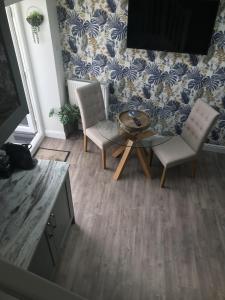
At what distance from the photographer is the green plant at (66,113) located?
380 cm

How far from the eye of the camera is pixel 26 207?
1.99m

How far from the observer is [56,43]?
3430mm

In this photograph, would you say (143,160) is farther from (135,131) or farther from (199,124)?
(199,124)

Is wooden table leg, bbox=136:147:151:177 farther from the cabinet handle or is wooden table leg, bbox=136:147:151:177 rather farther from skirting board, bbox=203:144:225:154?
the cabinet handle

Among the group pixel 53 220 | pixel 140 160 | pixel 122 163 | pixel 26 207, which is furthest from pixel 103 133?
pixel 26 207

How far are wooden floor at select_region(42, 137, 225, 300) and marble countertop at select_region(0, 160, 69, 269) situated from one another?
888 millimetres

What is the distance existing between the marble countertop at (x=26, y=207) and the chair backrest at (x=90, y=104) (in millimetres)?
1236

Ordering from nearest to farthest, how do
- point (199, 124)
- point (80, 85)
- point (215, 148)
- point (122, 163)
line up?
point (199, 124)
point (122, 163)
point (80, 85)
point (215, 148)

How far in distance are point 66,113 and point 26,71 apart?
30.9 inches

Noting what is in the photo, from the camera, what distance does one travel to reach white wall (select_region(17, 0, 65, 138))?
3119mm

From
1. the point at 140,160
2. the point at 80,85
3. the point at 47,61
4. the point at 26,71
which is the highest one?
the point at 47,61

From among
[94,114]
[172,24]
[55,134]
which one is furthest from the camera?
[55,134]

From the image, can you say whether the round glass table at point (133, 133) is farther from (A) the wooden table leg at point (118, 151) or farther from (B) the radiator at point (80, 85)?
(B) the radiator at point (80, 85)

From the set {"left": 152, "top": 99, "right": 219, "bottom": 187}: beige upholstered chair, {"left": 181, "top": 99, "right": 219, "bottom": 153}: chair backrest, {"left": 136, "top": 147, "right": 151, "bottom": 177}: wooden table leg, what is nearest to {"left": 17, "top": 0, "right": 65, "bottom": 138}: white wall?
{"left": 136, "top": 147, "right": 151, "bottom": 177}: wooden table leg
